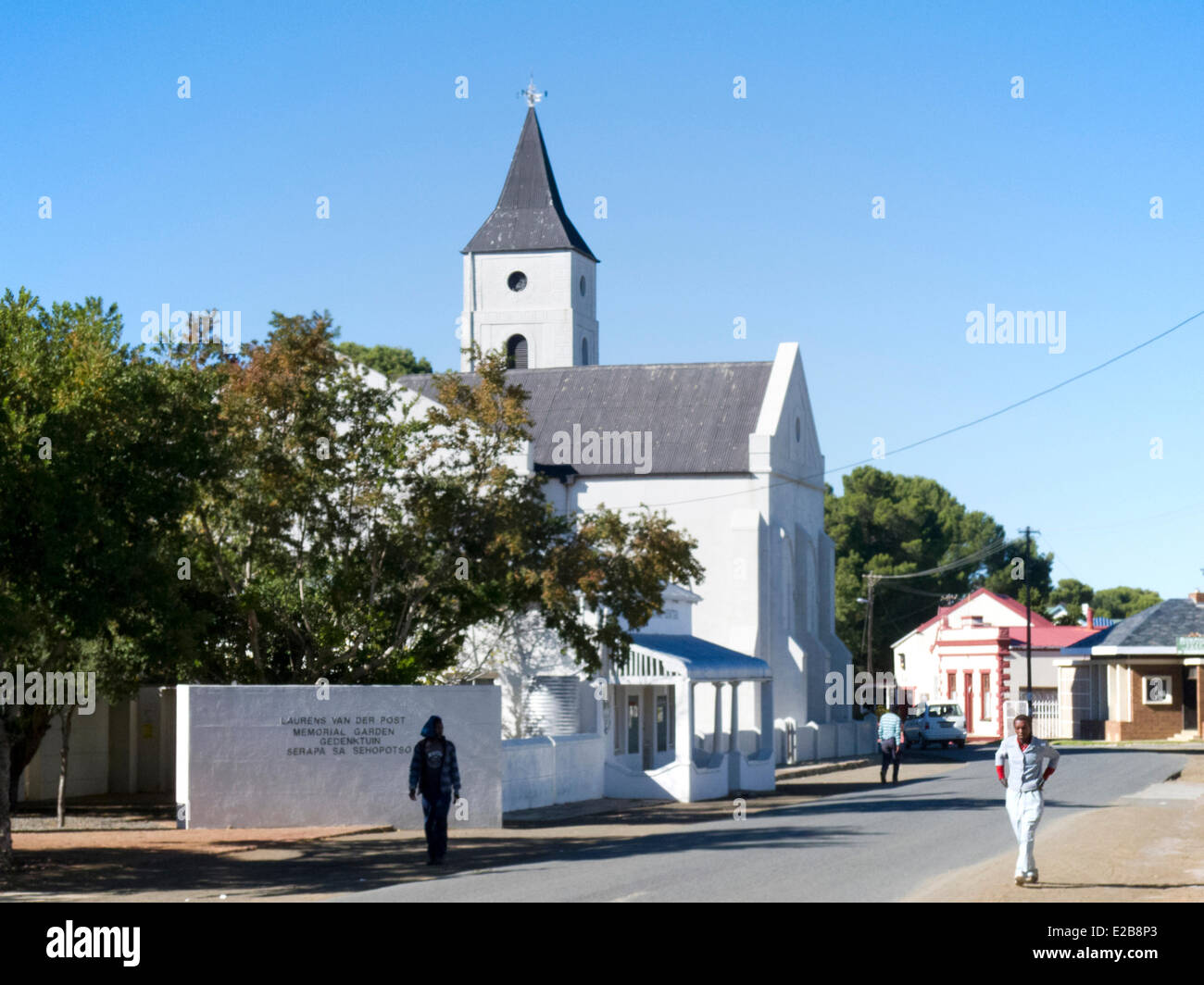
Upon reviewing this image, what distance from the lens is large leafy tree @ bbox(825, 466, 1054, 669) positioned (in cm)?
8012

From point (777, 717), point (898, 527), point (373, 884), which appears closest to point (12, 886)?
point (373, 884)

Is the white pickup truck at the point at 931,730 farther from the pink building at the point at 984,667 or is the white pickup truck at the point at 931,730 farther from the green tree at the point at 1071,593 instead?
the green tree at the point at 1071,593

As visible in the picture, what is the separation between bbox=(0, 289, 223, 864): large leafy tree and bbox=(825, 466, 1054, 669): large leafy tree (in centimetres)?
6058

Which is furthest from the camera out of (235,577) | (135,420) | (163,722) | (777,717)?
(777,717)

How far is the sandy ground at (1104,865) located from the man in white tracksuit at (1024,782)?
28 centimetres

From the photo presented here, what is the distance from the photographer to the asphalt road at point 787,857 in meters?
14.7

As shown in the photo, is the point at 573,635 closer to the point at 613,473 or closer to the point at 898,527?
the point at 613,473

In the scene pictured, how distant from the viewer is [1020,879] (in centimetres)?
1512

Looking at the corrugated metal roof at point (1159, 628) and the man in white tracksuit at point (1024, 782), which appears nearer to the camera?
the man in white tracksuit at point (1024, 782)

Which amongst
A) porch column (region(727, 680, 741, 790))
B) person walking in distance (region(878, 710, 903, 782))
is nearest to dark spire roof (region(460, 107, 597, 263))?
person walking in distance (region(878, 710, 903, 782))

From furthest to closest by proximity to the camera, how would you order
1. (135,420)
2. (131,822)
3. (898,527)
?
(898,527) < (131,822) < (135,420)

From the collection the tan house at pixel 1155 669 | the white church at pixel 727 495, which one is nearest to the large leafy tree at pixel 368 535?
the white church at pixel 727 495
